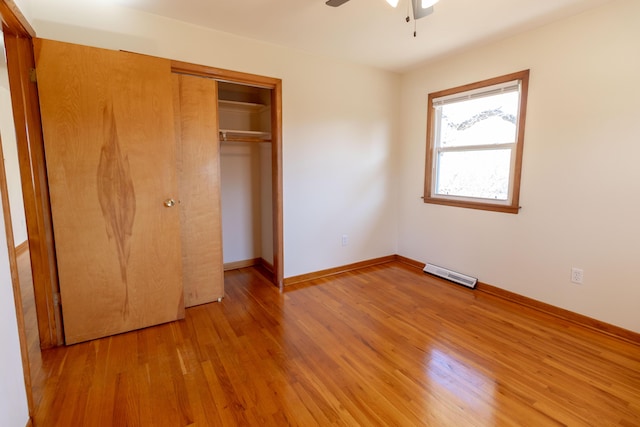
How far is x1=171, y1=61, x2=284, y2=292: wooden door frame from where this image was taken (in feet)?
8.76

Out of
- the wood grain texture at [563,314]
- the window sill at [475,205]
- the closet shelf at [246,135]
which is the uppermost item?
the closet shelf at [246,135]

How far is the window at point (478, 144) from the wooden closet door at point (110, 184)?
111 inches

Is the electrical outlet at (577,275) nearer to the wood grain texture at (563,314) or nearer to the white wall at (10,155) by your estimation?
the wood grain texture at (563,314)

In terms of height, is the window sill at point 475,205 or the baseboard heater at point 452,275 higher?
the window sill at point 475,205

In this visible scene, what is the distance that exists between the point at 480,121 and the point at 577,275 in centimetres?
168

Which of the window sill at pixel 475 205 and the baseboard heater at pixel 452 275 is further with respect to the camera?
the baseboard heater at pixel 452 275

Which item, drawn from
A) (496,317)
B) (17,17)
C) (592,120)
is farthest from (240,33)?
(496,317)

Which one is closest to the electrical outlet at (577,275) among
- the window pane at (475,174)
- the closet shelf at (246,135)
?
the window pane at (475,174)

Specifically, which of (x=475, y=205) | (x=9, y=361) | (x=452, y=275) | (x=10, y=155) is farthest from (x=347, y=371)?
(x=10, y=155)

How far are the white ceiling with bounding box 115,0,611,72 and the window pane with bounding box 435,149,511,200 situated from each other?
110cm

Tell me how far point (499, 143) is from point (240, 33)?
2.67 m

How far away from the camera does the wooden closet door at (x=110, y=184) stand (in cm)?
205

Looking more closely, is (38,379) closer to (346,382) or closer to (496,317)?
(346,382)

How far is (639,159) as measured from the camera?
2.20 meters
